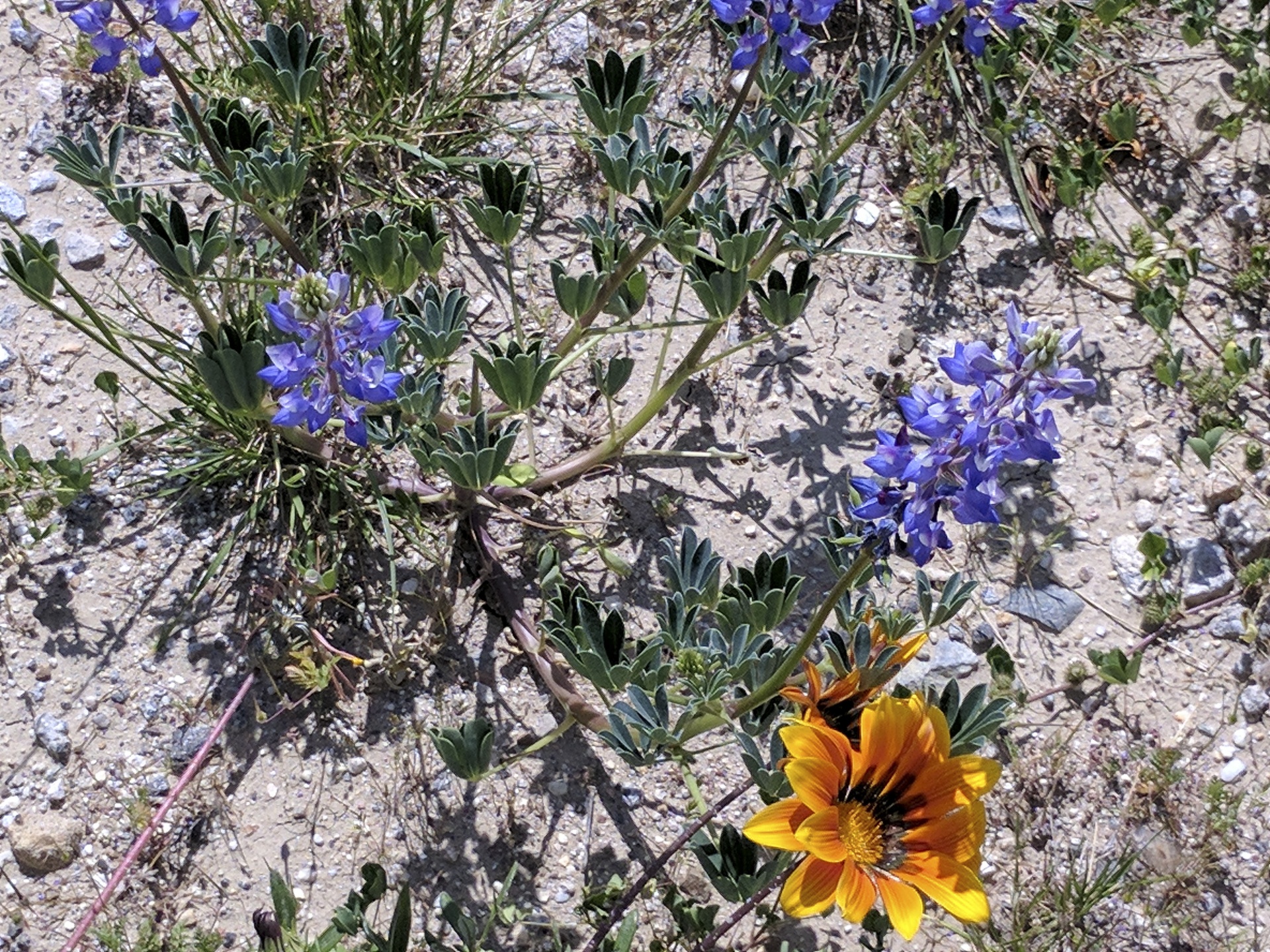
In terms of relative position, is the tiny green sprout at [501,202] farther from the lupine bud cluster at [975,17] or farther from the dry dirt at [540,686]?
the lupine bud cluster at [975,17]

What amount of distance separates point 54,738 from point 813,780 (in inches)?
67.7

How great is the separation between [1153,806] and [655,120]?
2.38 metres

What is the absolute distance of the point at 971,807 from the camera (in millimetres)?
2529

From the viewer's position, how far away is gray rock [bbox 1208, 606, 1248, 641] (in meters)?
3.36

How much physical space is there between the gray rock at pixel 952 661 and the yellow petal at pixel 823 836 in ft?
3.03

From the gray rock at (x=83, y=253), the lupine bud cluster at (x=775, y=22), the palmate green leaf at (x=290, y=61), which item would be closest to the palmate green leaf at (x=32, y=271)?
the gray rock at (x=83, y=253)

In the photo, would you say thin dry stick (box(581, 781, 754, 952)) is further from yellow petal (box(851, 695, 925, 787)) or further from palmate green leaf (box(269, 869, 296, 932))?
palmate green leaf (box(269, 869, 296, 932))

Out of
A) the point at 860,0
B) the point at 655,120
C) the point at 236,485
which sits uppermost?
the point at 860,0

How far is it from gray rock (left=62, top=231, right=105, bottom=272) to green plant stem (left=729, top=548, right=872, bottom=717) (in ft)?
7.09

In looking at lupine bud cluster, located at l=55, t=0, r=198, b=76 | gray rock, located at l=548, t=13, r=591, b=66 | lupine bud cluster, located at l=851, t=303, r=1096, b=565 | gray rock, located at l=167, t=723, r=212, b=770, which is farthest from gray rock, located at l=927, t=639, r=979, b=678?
lupine bud cluster, located at l=55, t=0, r=198, b=76

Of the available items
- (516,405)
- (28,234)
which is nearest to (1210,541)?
(516,405)

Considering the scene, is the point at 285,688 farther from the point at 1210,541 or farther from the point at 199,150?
the point at 1210,541

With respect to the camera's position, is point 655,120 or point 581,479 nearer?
point 581,479

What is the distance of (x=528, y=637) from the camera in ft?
10.2
